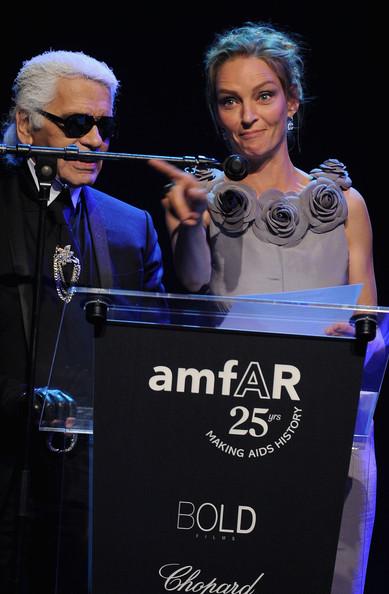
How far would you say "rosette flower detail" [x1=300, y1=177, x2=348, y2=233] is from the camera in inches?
98.4

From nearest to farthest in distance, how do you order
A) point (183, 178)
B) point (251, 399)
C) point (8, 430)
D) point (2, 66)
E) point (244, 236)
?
point (251, 399) → point (183, 178) → point (8, 430) → point (244, 236) → point (2, 66)

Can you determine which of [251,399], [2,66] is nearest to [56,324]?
[251,399]

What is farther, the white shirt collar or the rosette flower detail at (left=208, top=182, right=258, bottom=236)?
the rosette flower detail at (left=208, top=182, right=258, bottom=236)

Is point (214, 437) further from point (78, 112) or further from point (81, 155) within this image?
point (78, 112)

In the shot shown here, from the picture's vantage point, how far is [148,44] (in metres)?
3.07

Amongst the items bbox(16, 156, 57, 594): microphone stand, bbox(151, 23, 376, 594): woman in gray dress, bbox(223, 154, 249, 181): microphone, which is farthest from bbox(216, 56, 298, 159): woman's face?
bbox(16, 156, 57, 594): microphone stand

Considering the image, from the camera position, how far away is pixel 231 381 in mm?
1434

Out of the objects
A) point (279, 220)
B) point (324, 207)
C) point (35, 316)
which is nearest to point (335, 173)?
point (324, 207)

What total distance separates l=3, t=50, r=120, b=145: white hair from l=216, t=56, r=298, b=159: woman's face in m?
0.31

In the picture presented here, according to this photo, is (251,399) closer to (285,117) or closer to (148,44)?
(285,117)

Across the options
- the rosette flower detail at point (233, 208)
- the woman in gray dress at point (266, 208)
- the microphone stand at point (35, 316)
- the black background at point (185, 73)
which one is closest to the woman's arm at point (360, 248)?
the woman in gray dress at point (266, 208)

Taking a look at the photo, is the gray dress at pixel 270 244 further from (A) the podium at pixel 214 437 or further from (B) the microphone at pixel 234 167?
(A) the podium at pixel 214 437

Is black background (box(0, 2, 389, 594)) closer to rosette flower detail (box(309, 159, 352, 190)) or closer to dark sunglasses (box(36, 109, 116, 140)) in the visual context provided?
rosette flower detail (box(309, 159, 352, 190))

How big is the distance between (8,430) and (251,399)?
86 centimetres
